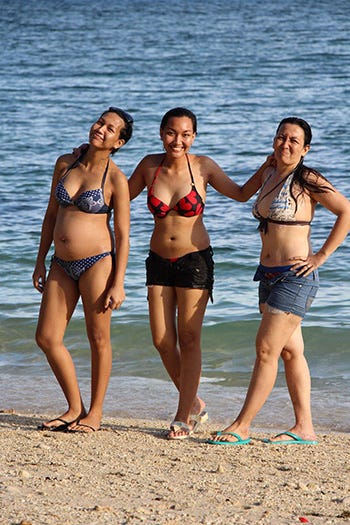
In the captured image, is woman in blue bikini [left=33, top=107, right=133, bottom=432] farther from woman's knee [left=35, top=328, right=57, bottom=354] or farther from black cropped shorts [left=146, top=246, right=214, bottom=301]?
black cropped shorts [left=146, top=246, right=214, bottom=301]

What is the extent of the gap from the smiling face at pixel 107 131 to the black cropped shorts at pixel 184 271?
25.6 inches

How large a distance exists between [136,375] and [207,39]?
35.1m

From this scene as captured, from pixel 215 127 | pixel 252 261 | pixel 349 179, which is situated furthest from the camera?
pixel 215 127

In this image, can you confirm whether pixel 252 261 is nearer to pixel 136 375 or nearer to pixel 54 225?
pixel 136 375

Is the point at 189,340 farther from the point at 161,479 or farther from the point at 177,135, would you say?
the point at 177,135

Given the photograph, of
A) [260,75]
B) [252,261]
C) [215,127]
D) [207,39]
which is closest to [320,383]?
[252,261]

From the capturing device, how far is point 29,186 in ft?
51.0

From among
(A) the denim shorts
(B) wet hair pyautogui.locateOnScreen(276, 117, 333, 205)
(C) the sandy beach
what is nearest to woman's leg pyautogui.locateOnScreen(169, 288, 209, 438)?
(C) the sandy beach

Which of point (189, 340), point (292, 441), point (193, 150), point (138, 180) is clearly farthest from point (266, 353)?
point (193, 150)

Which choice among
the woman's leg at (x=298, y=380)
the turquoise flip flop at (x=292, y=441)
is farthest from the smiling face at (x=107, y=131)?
the turquoise flip flop at (x=292, y=441)

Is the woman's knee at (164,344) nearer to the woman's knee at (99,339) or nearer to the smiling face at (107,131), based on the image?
the woman's knee at (99,339)

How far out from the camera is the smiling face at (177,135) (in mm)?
5680

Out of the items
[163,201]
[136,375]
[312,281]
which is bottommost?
[136,375]

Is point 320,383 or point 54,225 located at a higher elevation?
point 54,225
